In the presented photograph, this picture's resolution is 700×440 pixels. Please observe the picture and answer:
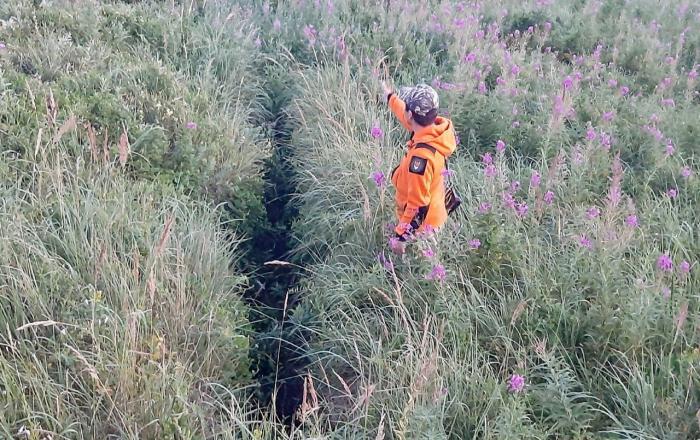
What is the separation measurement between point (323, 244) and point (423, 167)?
1.11 metres

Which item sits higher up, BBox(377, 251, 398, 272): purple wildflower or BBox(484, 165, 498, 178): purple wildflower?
BBox(484, 165, 498, 178): purple wildflower

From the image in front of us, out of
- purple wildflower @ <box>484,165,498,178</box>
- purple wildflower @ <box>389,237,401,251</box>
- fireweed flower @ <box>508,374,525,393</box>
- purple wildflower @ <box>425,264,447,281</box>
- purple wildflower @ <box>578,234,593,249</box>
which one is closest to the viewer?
fireweed flower @ <box>508,374,525,393</box>

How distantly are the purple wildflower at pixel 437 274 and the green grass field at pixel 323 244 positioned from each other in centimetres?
2

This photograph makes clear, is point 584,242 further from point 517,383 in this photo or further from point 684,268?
point 517,383

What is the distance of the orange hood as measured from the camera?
153 inches

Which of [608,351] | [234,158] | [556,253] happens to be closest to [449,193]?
[556,253]

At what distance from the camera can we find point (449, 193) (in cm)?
433

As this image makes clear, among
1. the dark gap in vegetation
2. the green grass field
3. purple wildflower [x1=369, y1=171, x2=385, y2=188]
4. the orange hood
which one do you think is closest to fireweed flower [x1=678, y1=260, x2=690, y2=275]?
the green grass field

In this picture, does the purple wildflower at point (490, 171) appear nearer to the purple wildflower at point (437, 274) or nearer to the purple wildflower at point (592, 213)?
the purple wildflower at point (592, 213)

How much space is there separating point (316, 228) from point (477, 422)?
6.86ft

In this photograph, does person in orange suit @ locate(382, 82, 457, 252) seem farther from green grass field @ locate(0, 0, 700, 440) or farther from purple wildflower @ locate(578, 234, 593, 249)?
A: purple wildflower @ locate(578, 234, 593, 249)

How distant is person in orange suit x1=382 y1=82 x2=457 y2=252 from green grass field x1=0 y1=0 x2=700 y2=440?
6.0 inches

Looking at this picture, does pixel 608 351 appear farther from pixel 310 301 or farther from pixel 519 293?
pixel 310 301

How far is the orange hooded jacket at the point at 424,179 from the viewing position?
3.82m
